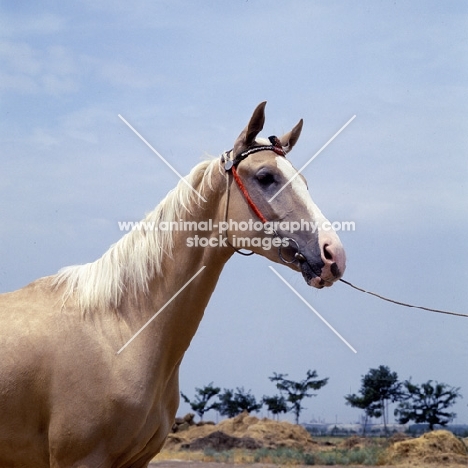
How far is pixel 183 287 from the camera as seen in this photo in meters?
4.83

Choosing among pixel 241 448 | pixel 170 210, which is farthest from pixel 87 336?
pixel 241 448

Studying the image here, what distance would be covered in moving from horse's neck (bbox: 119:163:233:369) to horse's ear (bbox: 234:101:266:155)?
255 millimetres

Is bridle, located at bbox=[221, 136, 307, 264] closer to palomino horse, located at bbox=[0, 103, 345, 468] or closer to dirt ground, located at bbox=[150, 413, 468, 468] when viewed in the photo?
palomino horse, located at bbox=[0, 103, 345, 468]

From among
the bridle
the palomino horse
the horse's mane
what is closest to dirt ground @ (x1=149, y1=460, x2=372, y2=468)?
the palomino horse

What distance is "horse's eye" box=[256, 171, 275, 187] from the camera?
4.71 metres

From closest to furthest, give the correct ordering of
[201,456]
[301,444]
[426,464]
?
[426,464] → [201,456] → [301,444]

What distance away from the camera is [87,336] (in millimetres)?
4570

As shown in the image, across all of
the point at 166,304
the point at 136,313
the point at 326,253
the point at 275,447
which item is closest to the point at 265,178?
the point at 326,253

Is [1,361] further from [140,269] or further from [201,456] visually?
[201,456]

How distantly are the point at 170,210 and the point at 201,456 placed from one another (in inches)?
541

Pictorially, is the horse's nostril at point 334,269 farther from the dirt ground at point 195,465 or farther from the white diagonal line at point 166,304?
the dirt ground at point 195,465

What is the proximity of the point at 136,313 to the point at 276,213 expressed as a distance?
47.2 inches

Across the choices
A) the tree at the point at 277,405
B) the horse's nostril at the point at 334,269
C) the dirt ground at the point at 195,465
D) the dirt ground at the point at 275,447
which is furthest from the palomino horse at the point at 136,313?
the tree at the point at 277,405

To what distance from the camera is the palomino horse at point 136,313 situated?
434cm
